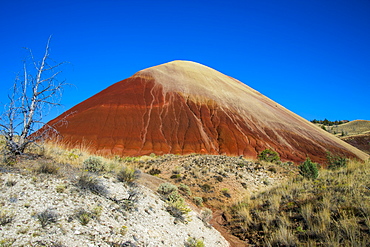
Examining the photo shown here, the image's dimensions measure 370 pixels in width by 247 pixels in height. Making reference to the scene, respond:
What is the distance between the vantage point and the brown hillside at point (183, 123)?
1416 inches

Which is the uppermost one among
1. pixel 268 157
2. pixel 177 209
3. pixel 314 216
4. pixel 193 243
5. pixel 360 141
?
pixel 360 141

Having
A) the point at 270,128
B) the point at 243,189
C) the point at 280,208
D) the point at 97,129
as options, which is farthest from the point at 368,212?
the point at 270,128

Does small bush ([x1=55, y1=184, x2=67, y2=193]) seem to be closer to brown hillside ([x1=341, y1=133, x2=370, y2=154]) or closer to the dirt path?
the dirt path

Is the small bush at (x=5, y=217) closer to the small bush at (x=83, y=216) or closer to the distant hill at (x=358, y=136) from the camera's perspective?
the small bush at (x=83, y=216)

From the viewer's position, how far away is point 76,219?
4.09 meters

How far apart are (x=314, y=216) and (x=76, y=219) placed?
589 centimetres

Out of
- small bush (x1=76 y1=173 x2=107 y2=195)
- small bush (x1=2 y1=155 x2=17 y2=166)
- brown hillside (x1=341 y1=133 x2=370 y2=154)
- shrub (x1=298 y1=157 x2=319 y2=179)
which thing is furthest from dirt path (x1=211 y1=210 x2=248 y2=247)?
brown hillside (x1=341 y1=133 x2=370 y2=154)

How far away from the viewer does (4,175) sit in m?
4.71

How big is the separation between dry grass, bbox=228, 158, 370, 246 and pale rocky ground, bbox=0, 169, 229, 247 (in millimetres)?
1503

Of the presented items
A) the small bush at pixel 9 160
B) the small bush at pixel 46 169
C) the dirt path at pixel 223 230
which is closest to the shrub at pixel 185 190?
the dirt path at pixel 223 230

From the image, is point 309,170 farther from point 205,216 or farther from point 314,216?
point 205,216

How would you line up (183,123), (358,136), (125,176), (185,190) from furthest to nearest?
(358,136)
(183,123)
(185,190)
(125,176)

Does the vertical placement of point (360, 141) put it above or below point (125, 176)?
above

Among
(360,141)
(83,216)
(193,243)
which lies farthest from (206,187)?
(360,141)
